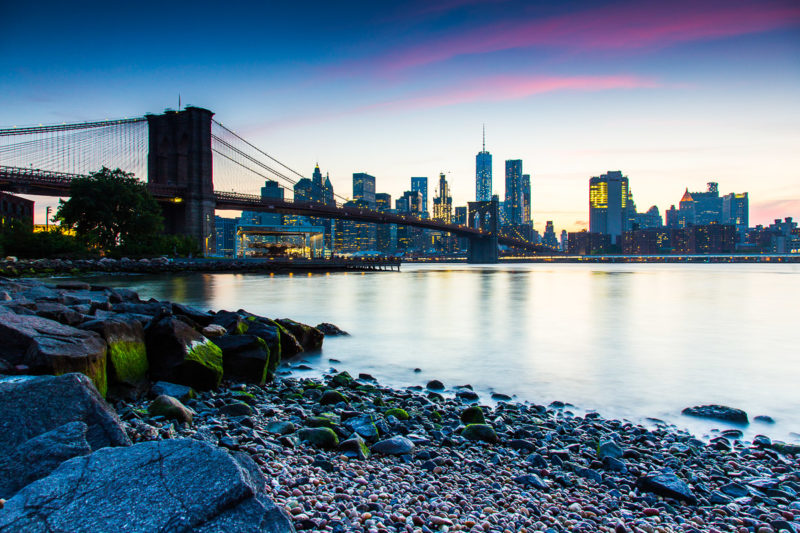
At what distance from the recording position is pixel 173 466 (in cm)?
226

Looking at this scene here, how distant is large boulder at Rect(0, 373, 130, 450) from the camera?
108 inches

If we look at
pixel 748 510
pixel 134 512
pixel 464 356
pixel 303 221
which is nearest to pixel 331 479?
pixel 134 512

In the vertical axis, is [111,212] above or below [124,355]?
above

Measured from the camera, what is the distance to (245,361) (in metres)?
6.36

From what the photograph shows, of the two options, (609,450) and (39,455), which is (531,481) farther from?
(39,455)

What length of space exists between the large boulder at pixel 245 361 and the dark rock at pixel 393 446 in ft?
9.48

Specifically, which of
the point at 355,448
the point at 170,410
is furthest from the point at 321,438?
the point at 170,410

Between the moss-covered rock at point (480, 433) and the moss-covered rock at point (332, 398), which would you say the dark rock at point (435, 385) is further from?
the moss-covered rock at point (480, 433)

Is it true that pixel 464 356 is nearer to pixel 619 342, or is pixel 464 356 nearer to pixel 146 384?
pixel 619 342

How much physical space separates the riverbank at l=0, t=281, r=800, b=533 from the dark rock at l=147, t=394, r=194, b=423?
0.02 meters

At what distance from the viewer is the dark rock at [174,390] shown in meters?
5.16

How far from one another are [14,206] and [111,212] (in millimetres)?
45311

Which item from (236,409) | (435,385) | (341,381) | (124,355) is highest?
(124,355)

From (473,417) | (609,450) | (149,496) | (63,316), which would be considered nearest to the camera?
(149,496)
